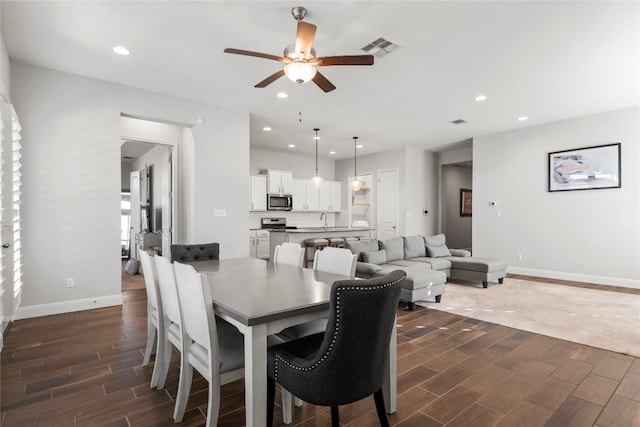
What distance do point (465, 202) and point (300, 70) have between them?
9006 mm

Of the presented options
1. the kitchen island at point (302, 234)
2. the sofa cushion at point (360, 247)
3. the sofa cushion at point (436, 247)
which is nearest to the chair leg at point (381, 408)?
the sofa cushion at point (360, 247)

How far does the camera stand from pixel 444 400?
205 cm

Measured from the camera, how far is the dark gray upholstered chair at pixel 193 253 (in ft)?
10.6

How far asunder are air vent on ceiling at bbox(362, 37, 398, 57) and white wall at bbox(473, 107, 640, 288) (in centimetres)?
440

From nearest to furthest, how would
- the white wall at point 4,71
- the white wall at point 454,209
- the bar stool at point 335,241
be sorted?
the white wall at point 4,71 → the bar stool at point 335,241 → the white wall at point 454,209

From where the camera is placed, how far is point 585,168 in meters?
5.56

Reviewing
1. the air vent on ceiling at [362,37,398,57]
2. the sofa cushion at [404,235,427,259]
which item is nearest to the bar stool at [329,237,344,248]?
the sofa cushion at [404,235,427,259]

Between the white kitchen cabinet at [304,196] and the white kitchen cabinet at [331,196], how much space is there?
0.17 metres

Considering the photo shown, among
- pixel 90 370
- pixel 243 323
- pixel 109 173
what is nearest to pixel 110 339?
pixel 90 370

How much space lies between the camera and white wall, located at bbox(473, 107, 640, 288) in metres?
5.18

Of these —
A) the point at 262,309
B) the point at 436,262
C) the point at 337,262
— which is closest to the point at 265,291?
the point at 262,309

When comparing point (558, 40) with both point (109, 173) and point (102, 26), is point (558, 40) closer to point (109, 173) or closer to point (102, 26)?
point (102, 26)

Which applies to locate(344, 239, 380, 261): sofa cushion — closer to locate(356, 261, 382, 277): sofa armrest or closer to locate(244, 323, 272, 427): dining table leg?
locate(356, 261, 382, 277): sofa armrest

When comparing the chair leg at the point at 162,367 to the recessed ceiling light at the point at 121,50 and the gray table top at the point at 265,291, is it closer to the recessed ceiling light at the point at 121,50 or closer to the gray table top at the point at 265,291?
the gray table top at the point at 265,291
